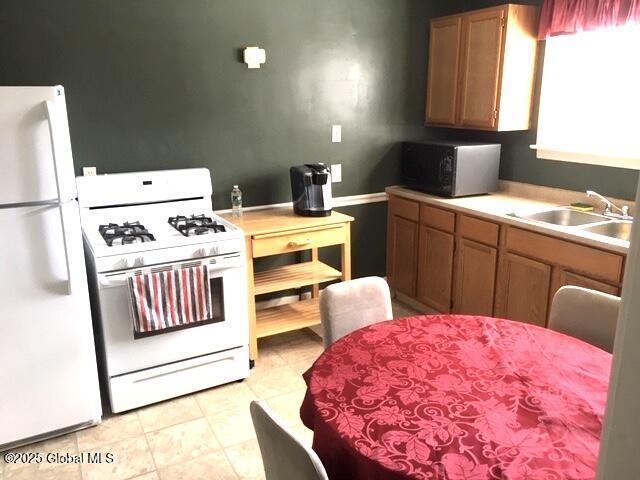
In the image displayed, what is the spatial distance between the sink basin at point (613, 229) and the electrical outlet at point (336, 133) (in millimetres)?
1695

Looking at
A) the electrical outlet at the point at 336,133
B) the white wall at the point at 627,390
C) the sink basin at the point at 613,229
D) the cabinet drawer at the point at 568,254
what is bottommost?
the cabinet drawer at the point at 568,254

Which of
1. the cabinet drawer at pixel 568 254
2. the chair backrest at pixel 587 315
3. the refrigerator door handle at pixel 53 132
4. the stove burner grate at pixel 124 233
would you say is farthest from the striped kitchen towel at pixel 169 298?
the cabinet drawer at pixel 568 254

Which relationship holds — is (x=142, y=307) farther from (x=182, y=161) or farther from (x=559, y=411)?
(x=559, y=411)

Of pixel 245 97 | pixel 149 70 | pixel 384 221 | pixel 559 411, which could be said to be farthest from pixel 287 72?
pixel 559 411

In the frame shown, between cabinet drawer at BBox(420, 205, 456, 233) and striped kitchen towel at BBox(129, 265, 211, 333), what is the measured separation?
160cm

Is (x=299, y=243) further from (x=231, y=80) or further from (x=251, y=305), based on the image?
(x=231, y=80)

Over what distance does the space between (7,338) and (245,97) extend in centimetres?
190

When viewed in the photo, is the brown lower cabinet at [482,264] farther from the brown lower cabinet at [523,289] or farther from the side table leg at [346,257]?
the side table leg at [346,257]

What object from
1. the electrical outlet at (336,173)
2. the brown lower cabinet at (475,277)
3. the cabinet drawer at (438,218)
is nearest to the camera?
the brown lower cabinet at (475,277)

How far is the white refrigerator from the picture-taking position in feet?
6.76

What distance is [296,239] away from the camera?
305 cm

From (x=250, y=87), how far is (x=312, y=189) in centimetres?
76

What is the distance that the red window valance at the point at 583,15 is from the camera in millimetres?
2764

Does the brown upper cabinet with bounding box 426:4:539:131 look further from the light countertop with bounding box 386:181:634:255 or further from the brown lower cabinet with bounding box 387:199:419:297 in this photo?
the brown lower cabinet with bounding box 387:199:419:297
